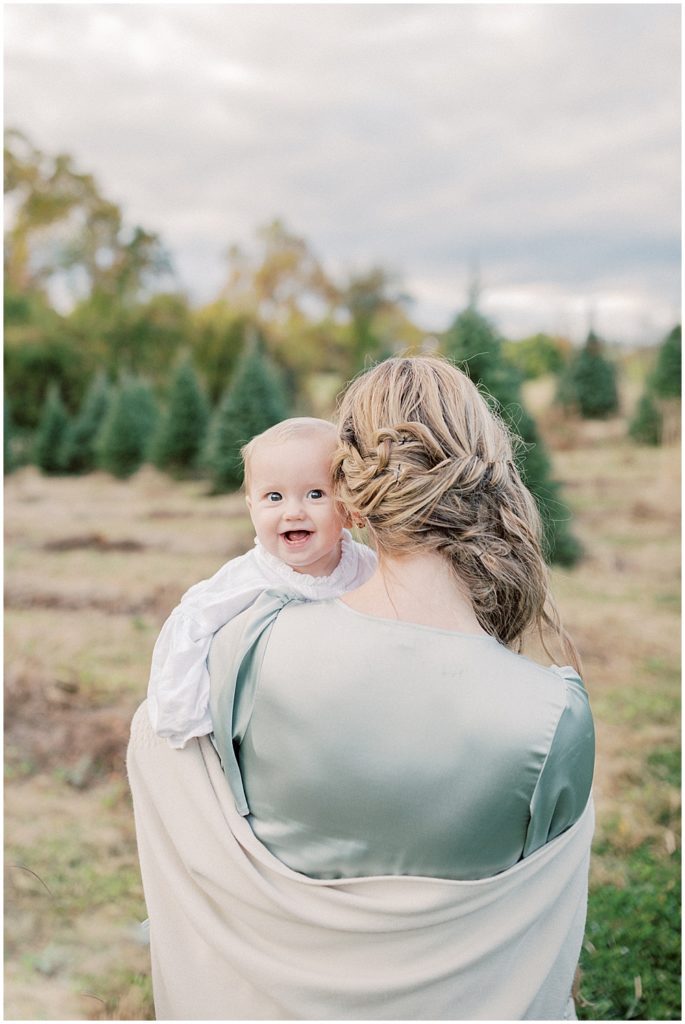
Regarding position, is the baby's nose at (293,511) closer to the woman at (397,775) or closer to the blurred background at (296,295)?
the woman at (397,775)

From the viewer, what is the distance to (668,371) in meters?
10.4

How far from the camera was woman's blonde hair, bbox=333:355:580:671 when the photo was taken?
4.53 ft

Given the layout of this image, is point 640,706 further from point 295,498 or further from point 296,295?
point 296,295

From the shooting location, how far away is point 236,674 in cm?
138

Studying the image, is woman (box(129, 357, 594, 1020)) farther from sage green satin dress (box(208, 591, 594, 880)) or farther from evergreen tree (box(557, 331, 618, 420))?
evergreen tree (box(557, 331, 618, 420))

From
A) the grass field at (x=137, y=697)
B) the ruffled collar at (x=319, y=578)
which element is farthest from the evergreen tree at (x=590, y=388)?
the ruffled collar at (x=319, y=578)

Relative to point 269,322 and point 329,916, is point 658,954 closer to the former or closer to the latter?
point 329,916

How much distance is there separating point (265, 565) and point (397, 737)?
47 cm

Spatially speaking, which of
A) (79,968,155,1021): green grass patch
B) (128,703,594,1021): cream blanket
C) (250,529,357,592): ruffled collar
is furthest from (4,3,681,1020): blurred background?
(250,529,357,592): ruffled collar

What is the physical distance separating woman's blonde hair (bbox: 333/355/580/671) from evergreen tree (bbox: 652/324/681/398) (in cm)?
969

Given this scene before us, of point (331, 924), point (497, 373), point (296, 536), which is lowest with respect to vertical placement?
point (331, 924)

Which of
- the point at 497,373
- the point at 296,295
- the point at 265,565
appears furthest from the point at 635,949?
the point at 296,295

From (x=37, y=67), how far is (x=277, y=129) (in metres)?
2.95

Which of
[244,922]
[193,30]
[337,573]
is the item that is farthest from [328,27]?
[244,922]
